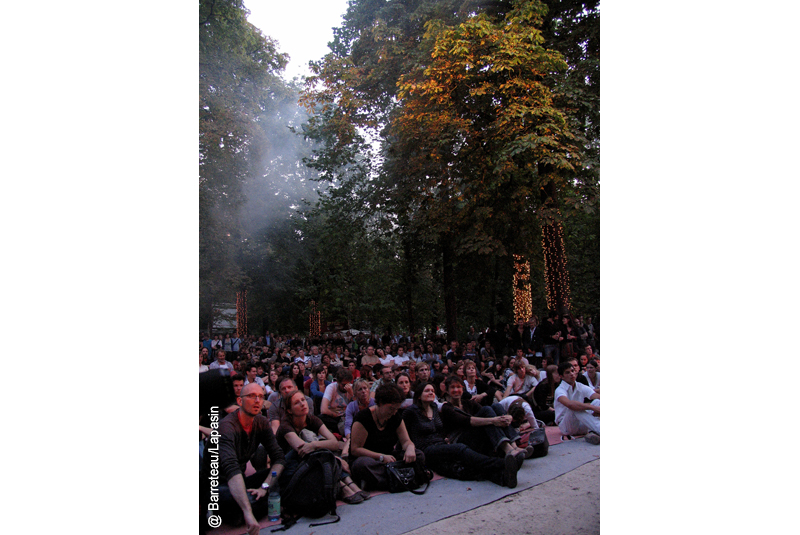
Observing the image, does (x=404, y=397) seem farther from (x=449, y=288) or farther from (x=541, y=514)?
(x=541, y=514)

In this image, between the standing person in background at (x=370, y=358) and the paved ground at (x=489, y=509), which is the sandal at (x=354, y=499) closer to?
the paved ground at (x=489, y=509)

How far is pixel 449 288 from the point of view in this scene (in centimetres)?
329

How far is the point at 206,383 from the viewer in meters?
2.68

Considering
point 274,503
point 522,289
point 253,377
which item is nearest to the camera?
point 274,503

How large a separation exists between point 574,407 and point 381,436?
4.26 feet

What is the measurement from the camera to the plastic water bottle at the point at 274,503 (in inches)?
95.7

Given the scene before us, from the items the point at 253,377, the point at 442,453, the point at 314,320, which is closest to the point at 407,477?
the point at 442,453

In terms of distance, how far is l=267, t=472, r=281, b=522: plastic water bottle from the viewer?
7.98 ft

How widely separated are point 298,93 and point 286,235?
0.95m

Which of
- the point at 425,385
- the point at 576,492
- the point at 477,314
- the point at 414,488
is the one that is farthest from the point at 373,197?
the point at 576,492

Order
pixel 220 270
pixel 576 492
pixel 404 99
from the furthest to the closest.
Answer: pixel 404 99 → pixel 220 270 → pixel 576 492

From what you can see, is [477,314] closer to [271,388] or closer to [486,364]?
[486,364]

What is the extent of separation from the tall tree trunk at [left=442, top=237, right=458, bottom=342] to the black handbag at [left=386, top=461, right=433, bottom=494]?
3.10 ft

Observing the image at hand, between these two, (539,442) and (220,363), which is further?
(539,442)
